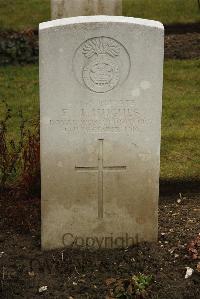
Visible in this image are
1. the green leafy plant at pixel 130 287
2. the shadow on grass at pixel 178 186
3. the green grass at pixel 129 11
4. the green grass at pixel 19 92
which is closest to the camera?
the green leafy plant at pixel 130 287

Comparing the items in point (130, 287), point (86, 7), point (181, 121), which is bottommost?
point (130, 287)

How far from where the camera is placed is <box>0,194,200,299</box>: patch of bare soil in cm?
490

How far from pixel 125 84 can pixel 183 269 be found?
1.43 metres

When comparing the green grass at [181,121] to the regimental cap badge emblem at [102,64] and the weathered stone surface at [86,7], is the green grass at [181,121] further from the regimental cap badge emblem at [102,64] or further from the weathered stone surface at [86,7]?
the regimental cap badge emblem at [102,64]

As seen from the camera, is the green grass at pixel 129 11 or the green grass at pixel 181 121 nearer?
the green grass at pixel 181 121

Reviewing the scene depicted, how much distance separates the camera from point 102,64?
5.02 m

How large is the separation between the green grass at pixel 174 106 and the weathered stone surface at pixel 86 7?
1200 millimetres

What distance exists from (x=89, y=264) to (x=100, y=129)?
1.02 metres

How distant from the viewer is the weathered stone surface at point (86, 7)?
9.54 m

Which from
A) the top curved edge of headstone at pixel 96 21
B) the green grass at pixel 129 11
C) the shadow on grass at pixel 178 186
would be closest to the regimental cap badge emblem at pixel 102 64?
the top curved edge of headstone at pixel 96 21

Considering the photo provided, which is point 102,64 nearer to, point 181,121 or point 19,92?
point 181,121

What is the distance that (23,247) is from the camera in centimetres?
553

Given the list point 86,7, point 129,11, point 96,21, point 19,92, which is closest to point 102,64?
point 96,21

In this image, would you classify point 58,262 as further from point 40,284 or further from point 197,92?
point 197,92
